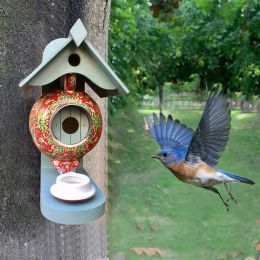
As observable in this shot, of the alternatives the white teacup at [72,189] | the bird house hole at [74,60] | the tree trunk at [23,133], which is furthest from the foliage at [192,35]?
the white teacup at [72,189]

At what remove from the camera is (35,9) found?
1.59 m

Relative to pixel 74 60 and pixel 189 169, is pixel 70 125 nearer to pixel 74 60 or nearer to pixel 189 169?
pixel 74 60

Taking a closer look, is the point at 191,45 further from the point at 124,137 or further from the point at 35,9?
the point at 35,9

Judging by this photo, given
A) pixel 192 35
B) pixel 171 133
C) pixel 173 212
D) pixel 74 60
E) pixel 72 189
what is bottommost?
pixel 173 212

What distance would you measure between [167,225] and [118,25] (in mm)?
1917

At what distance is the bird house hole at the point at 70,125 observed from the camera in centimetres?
147

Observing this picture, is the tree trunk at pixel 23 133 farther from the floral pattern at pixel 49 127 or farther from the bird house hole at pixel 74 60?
the bird house hole at pixel 74 60

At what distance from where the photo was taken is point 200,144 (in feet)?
4.45

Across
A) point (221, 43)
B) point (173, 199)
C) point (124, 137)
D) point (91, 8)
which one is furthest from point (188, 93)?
point (91, 8)

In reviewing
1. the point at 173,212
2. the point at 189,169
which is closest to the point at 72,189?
the point at 189,169

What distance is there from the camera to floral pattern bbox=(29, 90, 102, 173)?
4.60 ft

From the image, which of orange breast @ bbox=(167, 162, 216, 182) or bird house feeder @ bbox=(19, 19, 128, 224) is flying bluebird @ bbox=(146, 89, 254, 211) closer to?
orange breast @ bbox=(167, 162, 216, 182)

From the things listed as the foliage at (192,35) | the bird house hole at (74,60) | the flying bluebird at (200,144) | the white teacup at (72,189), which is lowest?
the white teacup at (72,189)

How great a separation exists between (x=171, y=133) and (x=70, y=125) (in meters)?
0.34
